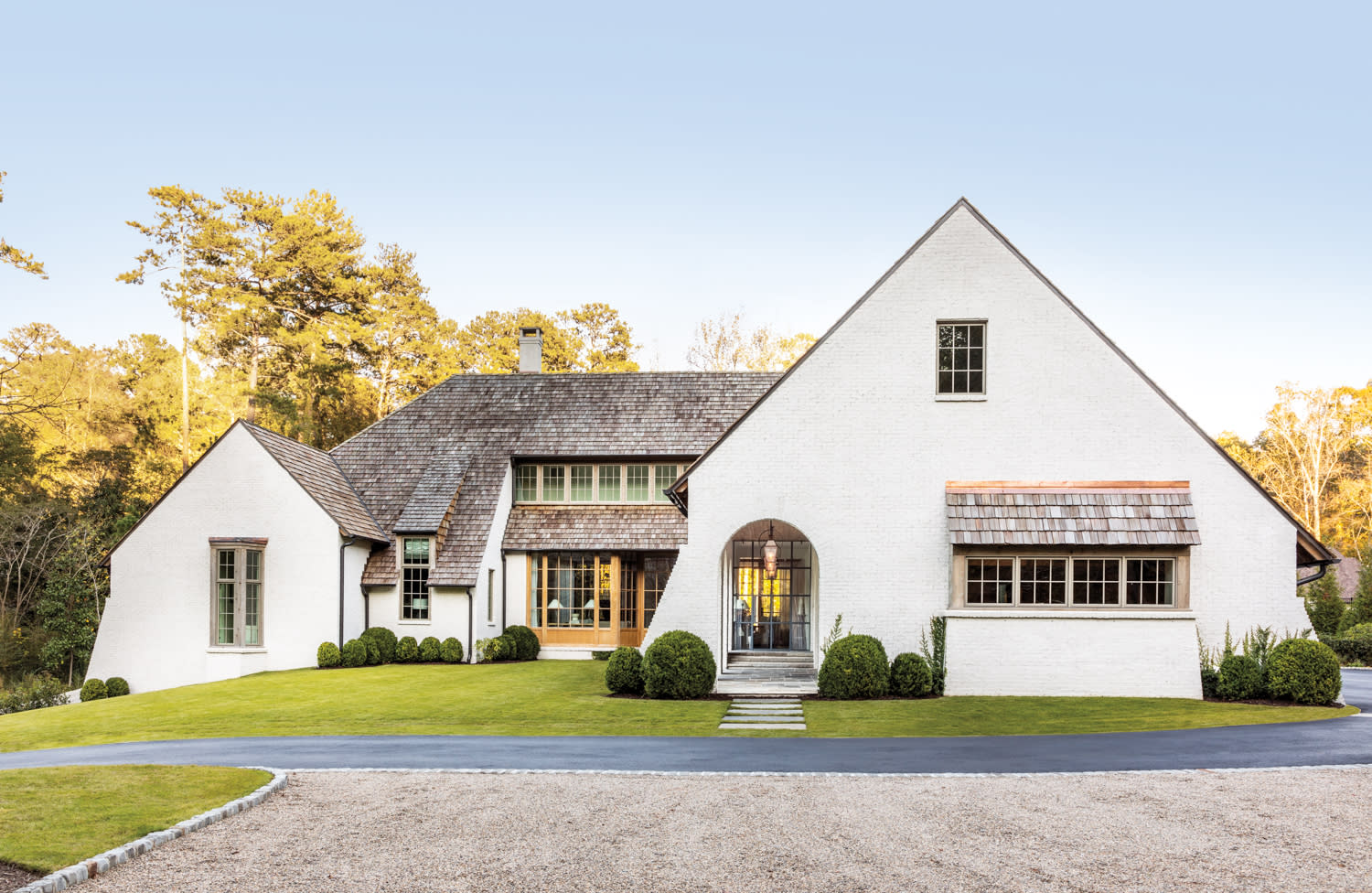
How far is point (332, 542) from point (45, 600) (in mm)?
15061

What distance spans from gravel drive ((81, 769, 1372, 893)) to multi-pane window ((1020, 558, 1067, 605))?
25.7ft

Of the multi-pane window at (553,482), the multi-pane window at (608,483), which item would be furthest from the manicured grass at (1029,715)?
the multi-pane window at (553,482)

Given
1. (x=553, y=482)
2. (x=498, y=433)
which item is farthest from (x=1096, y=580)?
(x=498, y=433)

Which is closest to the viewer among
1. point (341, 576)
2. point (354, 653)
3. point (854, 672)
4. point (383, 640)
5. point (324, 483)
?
point (854, 672)

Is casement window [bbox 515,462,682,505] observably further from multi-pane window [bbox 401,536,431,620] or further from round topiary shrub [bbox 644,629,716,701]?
round topiary shrub [bbox 644,629,716,701]

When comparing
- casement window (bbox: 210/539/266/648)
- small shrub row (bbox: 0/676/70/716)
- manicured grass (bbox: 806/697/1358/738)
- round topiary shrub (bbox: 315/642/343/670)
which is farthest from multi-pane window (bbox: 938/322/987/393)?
small shrub row (bbox: 0/676/70/716)

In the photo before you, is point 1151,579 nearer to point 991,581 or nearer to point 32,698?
point 991,581

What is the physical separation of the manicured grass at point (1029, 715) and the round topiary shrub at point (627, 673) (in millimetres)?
3419

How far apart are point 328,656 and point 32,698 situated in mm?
7526

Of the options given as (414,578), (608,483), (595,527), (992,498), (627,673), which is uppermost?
(608,483)

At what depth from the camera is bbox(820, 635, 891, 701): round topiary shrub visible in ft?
62.5

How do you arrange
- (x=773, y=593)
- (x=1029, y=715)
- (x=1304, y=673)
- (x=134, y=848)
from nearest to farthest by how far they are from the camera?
(x=134, y=848), (x=1029, y=715), (x=1304, y=673), (x=773, y=593)

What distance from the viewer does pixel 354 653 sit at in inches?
1040

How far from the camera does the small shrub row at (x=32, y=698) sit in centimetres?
2564
